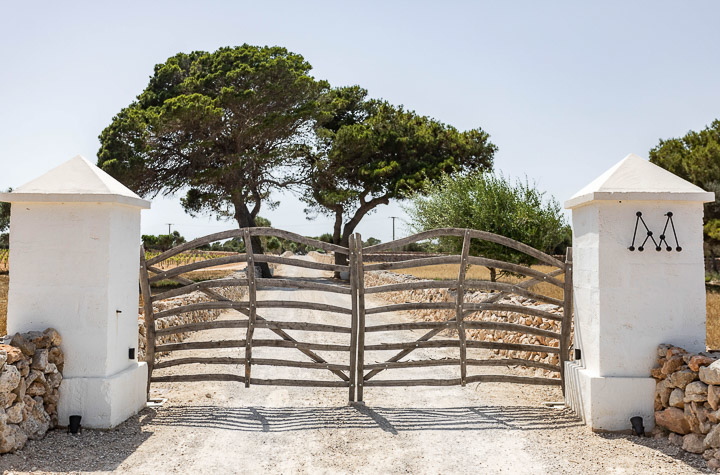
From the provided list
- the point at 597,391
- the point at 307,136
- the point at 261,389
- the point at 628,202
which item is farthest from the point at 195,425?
the point at 307,136

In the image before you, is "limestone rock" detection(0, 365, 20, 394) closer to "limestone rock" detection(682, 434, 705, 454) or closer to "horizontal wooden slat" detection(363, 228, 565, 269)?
"horizontal wooden slat" detection(363, 228, 565, 269)

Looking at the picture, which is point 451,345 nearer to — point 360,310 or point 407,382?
point 407,382

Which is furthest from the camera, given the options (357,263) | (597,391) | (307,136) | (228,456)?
(307,136)

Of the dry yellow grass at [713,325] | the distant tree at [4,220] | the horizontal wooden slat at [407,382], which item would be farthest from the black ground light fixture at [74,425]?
the distant tree at [4,220]

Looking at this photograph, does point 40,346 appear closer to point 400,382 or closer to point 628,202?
point 400,382

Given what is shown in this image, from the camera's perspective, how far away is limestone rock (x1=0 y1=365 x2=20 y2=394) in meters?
4.46

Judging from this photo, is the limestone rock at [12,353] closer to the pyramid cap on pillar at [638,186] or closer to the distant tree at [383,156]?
the pyramid cap on pillar at [638,186]

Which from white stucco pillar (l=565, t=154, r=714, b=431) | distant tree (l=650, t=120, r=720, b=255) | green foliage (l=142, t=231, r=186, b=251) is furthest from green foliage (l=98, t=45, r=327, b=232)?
green foliage (l=142, t=231, r=186, b=251)

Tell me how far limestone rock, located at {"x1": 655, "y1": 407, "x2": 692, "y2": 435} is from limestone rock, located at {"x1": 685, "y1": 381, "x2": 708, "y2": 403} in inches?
8.1

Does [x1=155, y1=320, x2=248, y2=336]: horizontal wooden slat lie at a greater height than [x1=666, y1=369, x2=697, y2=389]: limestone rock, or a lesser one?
greater

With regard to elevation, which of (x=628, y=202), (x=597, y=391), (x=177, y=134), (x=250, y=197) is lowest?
(x=597, y=391)

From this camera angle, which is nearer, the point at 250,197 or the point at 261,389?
the point at 261,389

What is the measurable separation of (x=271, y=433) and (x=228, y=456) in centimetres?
70

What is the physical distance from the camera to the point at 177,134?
86.8 ft
